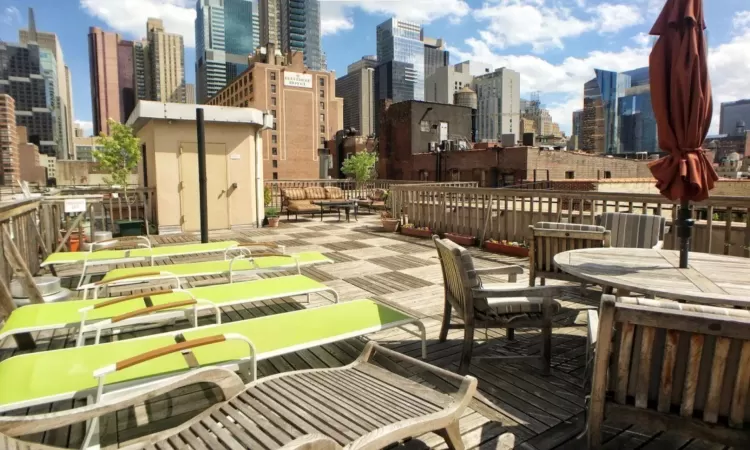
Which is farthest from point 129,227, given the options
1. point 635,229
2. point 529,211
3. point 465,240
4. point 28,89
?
point 28,89

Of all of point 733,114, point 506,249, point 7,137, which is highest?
point 733,114

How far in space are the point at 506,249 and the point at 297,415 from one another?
271 inches

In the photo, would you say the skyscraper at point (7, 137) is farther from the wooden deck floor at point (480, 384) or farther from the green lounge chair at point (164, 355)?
the green lounge chair at point (164, 355)

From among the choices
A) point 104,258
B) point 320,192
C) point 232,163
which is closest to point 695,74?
point 104,258

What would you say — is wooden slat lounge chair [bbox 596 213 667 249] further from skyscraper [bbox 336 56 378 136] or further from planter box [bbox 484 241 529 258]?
skyscraper [bbox 336 56 378 136]

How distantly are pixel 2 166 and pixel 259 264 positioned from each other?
20.8m

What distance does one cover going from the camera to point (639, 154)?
41.3 m

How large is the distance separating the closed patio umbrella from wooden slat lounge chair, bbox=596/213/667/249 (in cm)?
186

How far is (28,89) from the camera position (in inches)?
3846

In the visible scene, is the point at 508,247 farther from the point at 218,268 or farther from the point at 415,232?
the point at 218,268

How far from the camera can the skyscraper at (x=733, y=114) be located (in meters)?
133

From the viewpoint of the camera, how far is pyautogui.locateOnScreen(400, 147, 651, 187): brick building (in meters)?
24.9

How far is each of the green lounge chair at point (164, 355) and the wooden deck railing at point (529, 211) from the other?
4.63 m

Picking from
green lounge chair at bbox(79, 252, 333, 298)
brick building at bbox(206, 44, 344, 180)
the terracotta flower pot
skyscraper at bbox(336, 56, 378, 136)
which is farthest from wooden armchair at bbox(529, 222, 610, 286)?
skyscraper at bbox(336, 56, 378, 136)
